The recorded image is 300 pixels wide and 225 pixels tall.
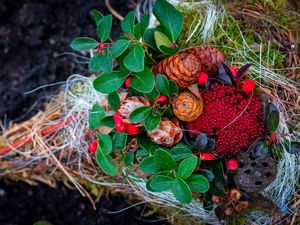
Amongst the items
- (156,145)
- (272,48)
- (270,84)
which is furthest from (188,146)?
(272,48)

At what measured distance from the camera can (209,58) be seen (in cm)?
129

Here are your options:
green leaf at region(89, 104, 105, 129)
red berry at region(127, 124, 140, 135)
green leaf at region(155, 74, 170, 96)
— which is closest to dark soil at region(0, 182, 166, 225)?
green leaf at region(89, 104, 105, 129)

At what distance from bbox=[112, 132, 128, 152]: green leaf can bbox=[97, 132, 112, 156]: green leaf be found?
0.9 inches

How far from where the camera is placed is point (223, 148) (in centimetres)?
126

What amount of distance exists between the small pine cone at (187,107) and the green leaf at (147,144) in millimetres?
105

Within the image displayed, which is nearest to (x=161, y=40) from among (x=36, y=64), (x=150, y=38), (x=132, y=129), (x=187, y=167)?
(x=150, y=38)

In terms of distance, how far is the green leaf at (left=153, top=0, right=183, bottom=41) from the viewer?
1.27 meters

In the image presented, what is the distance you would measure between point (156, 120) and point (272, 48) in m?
0.45

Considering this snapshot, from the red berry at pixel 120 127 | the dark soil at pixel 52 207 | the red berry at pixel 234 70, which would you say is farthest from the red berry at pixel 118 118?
the dark soil at pixel 52 207

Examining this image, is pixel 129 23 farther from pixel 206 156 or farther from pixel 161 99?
pixel 206 156

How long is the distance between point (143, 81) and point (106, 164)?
10.1 inches

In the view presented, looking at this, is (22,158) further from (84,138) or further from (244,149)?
(244,149)

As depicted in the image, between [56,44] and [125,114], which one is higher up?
[125,114]

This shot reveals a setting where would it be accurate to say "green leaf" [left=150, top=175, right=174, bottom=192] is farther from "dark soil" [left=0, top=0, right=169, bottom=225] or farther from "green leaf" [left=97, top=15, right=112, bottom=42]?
"dark soil" [left=0, top=0, right=169, bottom=225]
